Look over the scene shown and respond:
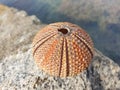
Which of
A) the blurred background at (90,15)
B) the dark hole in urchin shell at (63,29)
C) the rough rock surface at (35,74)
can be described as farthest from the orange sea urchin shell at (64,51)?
the blurred background at (90,15)

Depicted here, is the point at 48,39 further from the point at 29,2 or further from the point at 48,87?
the point at 29,2

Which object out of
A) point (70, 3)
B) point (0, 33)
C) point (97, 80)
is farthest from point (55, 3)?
point (97, 80)

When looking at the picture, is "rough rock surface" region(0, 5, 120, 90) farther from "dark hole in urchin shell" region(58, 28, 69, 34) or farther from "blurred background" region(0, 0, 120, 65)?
"blurred background" region(0, 0, 120, 65)

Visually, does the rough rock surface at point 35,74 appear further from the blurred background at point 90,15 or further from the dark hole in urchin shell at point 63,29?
the blurred background at point 90,15

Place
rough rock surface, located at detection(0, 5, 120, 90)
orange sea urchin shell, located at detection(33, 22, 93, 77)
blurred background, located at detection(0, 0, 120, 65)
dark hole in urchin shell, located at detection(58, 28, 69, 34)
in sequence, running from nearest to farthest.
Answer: orange sea urchin shell, located at detection(33, 22, 93, 77)
dark hole in urchin shell, located at detection(58, 28, 69, 34)
rough rock surface, located at detection(0, 5, 120, 90)
blurred background, located at detection(0, 0, 120, 65)

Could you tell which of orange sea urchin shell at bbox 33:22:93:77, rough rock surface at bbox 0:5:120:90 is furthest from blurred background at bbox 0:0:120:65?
orange sea urchin shell at bbox 33:22:93:77
